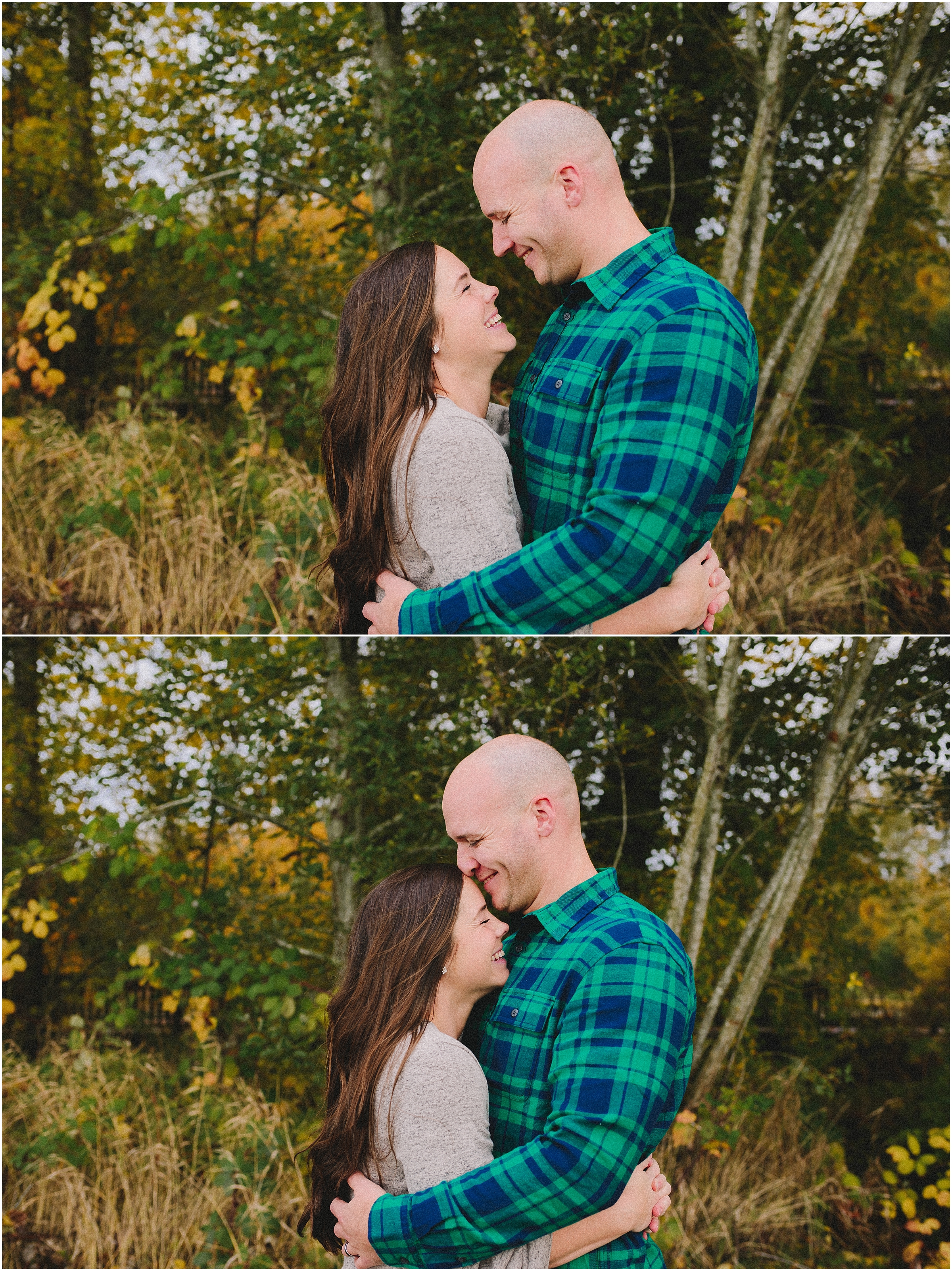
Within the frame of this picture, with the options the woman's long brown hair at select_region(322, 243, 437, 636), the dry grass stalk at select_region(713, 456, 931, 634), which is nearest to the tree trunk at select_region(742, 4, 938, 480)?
the dry grass stalk at select_region(713, 456, 931, 634)

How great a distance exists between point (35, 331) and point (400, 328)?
294cm

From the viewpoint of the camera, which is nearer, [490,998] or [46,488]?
[490,998]

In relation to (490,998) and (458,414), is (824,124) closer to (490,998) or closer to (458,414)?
(458,414)

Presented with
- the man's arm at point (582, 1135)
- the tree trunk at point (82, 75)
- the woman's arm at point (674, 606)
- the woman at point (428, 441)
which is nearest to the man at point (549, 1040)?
the man's arm at point (582, 1135)

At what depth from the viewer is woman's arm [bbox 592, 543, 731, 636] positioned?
171 centimetres

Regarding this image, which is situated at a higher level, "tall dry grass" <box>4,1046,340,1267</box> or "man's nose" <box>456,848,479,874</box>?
"man's nose" <box>456,848,479,874</box>

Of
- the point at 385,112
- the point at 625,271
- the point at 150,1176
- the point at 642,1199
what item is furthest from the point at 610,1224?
the point at 385,112

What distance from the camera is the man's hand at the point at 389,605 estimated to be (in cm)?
170

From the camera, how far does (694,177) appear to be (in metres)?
3.58

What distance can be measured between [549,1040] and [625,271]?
125cm

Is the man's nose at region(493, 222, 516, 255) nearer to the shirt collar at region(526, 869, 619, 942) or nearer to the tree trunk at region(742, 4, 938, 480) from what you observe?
the shirt collar at region(526, 869, 619, 942)

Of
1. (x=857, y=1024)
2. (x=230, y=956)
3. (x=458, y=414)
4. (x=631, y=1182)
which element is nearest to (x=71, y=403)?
(x=230, y=956)

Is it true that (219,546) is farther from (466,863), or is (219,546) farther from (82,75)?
(466,863)

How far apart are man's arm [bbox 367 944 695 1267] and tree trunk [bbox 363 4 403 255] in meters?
2.69
